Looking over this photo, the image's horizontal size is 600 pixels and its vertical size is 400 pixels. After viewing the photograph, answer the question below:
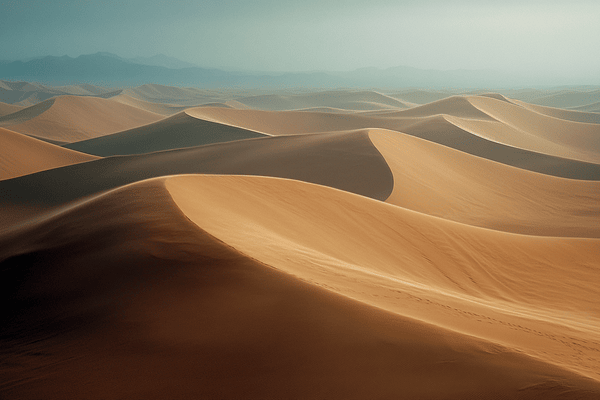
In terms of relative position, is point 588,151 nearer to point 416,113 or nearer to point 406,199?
point 416,113

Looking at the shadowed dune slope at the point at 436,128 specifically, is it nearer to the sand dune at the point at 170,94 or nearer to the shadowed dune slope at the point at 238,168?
the shadowed dune slope at the point at 238,168

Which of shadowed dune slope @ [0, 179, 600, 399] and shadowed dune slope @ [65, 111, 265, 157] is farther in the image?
shadowed dune slope @ [65, 111, 265, 157]

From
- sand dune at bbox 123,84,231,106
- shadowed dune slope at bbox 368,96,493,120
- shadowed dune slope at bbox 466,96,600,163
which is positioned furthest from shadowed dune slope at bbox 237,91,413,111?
shadowed dune slope at bbox 466,96,600,163

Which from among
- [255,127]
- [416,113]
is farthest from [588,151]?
[255,127]

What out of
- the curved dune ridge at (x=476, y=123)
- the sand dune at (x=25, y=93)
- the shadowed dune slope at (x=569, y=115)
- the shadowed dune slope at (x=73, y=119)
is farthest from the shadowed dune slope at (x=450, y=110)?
the sand dune at (x=25, y=93)

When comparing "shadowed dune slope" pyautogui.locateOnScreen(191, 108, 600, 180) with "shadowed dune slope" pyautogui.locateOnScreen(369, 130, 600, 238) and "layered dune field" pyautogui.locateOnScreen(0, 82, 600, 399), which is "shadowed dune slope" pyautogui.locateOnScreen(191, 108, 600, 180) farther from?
"layered dune field" pyautogui.locateOnScreen(0, 82, 600, 399)

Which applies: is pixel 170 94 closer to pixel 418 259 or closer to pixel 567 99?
pixel 567 99
